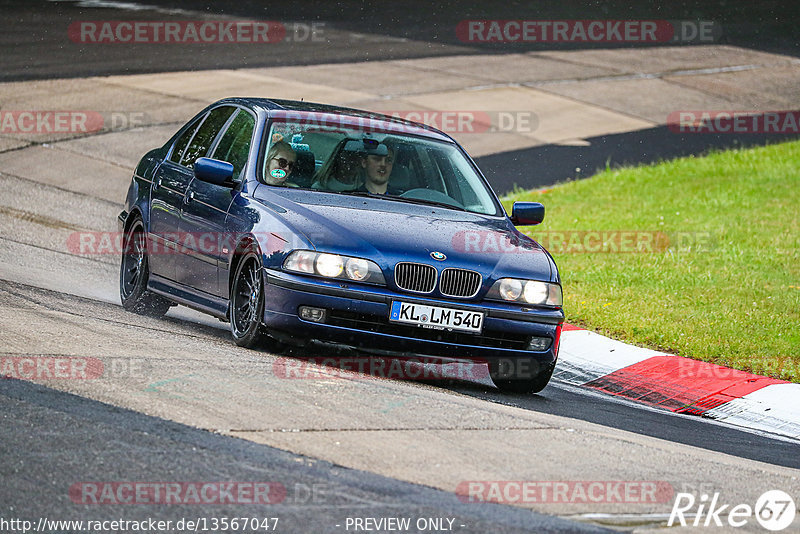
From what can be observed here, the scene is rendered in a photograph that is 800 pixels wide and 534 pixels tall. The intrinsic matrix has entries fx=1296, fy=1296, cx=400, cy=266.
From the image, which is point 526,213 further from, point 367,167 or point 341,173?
point 341,173

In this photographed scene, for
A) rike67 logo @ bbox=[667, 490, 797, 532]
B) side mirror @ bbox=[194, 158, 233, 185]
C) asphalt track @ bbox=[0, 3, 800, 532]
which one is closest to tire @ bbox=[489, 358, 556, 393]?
asphalt track @ bbox=[0, 3, 800, 532]

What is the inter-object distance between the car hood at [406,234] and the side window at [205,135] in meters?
1.29

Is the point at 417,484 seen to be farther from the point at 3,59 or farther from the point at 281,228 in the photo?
the point at 3,59

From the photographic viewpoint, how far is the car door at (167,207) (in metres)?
9.02

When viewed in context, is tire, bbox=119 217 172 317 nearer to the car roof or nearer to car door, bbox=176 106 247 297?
car door, bbox=176 106 247 297

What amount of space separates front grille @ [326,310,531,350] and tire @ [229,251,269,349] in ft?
1.63

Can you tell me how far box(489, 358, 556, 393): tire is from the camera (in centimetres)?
799

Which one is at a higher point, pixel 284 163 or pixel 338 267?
pixel 284 163

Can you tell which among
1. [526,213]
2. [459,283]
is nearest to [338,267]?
[459,283]

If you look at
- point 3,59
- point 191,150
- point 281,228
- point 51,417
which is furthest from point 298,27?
point 51,417

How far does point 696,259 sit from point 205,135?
583cm

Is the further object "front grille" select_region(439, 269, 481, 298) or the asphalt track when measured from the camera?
"front grille" select_region(439, 269, 481, 298)

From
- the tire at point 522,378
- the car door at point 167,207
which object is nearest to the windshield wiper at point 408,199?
the tire at point 522,378

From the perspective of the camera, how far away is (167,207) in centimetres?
917
